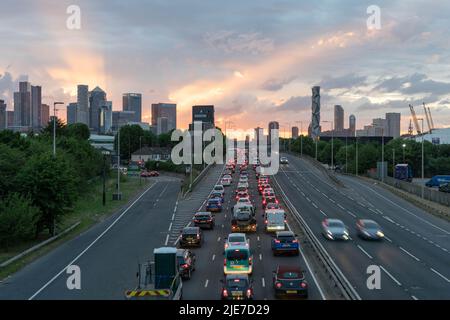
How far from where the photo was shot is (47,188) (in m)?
42.9

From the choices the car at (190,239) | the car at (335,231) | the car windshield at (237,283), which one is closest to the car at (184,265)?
the car windshield at (237,283)

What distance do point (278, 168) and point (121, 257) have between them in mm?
82836

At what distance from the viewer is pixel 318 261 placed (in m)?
30.8

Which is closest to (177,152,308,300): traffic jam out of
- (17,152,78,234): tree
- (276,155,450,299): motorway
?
(276,155,450,299): motorway

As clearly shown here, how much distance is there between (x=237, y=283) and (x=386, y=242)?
19918mm

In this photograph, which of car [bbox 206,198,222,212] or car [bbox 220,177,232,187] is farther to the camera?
car [bbox 220,177,232,187]

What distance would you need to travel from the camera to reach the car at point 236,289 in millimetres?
21062

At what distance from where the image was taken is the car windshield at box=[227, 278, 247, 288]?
21.4 metres

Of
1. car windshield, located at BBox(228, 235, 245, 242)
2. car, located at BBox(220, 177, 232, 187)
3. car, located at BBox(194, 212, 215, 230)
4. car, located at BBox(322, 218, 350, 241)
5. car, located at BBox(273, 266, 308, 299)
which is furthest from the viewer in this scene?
car, located at BBox(220, 177, 232, 187)

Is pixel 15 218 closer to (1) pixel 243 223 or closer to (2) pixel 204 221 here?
(2) pixel 204 221

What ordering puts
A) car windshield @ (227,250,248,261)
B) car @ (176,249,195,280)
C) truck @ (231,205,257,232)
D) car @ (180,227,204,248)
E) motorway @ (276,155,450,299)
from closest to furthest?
motorway @ (276,155,450,299) < car @ (176,249,195,280) < car windshield @ (227,250,248,261) < car @ (180,227,204,248) < truck @ (231,205,257,232)

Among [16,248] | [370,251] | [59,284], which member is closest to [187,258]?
[59,284]

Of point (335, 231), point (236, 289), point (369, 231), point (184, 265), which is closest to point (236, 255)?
point (184, 265)

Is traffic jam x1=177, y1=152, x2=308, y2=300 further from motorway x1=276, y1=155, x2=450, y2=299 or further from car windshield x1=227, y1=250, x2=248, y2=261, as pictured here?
motorway x1=276, y1=155, x2=450, y2=299
